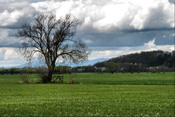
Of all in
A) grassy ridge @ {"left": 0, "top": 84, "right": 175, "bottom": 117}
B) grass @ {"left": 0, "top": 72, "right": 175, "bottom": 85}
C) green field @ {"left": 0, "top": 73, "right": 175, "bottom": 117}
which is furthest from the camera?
grass @ {"left": 0, "top": 72, "right": 175, "bottom": 85}

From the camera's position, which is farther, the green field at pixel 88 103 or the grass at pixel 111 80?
the grass at pixel 111 80

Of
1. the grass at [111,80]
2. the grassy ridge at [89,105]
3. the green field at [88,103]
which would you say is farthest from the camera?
the grass at [111,80]

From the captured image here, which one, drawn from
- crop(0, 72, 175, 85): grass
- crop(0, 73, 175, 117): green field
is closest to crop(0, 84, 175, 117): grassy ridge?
crop(0, 73, 175, 117): green field

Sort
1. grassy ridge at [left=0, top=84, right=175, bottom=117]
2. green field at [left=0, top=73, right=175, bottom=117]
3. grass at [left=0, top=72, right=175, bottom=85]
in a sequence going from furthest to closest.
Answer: grass at [left=0, top=72, right=175, bottom=85]
green field at [left=0, top=73, right=175, bottom=117]
grassy ridge at [left=0, top=84, right=175, bottom=117]

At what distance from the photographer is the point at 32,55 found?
69000 millimetres

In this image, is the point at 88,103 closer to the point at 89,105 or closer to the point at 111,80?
the point at 89,105

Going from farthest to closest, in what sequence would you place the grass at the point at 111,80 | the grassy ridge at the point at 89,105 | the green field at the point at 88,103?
the grass at the point at 111,80
the green field at the point at 88,103
the grassy ridge at the point at 89,105

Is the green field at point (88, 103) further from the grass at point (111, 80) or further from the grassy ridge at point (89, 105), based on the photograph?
the grass at point (111, 80)

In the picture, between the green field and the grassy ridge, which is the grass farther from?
the grassy ridge

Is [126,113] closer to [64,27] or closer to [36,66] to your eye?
[36,66]

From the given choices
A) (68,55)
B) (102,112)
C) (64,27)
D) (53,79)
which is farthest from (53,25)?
(102,112)

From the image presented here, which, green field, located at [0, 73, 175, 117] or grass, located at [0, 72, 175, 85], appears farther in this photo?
grass, located at [0, 72, 175, 85]

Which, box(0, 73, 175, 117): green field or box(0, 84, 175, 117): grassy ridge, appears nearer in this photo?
box(0, 84, 175, 117): grassy ridge

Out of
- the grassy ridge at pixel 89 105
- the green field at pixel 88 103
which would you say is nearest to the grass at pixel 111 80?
the green field at pixel 88 103
